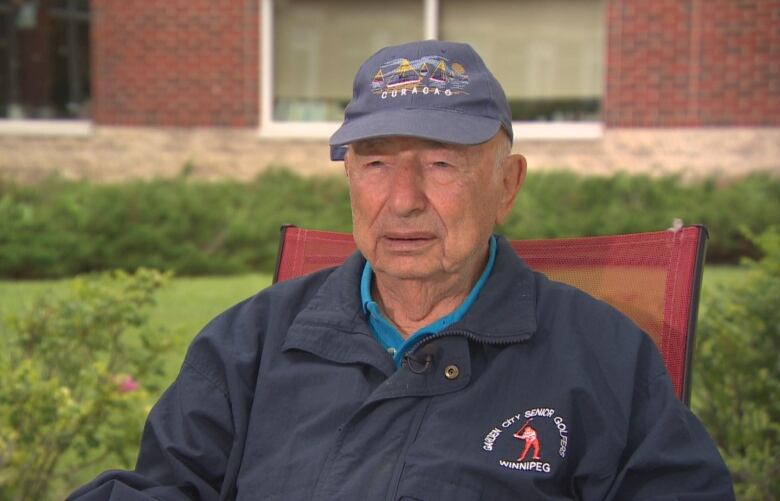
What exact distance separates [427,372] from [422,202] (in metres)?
0.34

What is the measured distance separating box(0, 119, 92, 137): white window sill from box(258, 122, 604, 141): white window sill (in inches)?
68.8

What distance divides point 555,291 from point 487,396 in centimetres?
31

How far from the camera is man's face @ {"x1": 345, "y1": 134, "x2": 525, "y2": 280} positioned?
92.0 inches

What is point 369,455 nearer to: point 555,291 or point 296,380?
point 296,380

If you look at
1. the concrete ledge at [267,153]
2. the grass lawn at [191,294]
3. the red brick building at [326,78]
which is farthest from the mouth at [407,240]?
the red brick building at [326,78]

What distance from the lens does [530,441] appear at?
2.15 meters

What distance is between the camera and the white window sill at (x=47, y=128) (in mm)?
11109

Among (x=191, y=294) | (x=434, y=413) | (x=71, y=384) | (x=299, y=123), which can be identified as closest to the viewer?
(x=434, y=413)

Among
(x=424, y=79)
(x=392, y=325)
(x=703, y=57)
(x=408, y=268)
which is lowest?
(x=392, y=325)

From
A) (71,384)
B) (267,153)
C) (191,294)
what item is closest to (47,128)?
(267,153)

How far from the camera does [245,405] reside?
2352 mm

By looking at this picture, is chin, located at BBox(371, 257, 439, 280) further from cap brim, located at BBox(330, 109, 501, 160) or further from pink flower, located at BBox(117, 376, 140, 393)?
pink flower, located at BBox(117, 376, 140, 393)

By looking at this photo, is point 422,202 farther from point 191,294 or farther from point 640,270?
point 191,294

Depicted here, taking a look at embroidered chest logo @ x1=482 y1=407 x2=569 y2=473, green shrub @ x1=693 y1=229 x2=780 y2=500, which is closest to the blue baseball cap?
embroidered chest logo @ x1=482 y1=407 x2=569 y2=473
